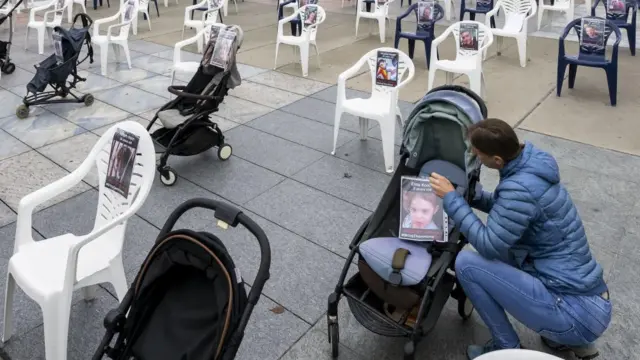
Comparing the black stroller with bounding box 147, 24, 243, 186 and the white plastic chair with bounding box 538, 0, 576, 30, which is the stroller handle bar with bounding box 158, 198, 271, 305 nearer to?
the black stroller with bounding box 147, 24, 243, 186

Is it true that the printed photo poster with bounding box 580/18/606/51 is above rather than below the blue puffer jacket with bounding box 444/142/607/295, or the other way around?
above

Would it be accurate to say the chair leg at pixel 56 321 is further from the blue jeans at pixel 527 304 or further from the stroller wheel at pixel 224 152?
the stroller wheel at pixel 224 152

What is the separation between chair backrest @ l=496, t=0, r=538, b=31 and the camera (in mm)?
6709

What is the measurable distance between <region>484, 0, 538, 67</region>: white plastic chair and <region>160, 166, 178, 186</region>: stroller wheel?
450 centimetres

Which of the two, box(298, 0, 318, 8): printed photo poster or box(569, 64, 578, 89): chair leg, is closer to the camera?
box(569, 64, 578, 89): chair leg

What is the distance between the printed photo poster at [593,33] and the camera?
5281mm

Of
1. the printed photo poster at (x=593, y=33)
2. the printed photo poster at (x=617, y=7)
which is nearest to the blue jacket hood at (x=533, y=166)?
the printed photo poster at (x=593, y=33)

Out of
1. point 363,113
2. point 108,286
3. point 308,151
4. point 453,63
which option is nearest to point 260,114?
point 308,151

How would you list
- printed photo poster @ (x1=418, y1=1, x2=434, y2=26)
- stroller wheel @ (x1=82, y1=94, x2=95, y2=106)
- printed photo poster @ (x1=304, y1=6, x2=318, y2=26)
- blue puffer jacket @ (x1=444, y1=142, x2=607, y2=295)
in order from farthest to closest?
printed photo poster @ (x1=418, y1=1, x2=434, y2=26) < printed photo poster @ (x1=304, y1=6, x2=318, y2=26) < stroller wheel @ (x1=82, y1=94, x2=95, y2=106) < blue puffer jacket @ (x1=444, y1=142, x2=607, y2=295)

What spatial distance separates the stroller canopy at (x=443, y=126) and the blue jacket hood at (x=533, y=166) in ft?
1.64

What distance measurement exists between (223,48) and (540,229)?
306cm

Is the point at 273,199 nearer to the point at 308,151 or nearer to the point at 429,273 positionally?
the point at 308,151

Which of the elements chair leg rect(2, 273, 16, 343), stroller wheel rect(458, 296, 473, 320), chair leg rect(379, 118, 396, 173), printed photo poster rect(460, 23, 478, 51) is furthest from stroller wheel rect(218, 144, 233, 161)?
printed photo poster rect(460, 23, 478, 51)

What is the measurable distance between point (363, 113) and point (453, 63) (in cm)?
178
